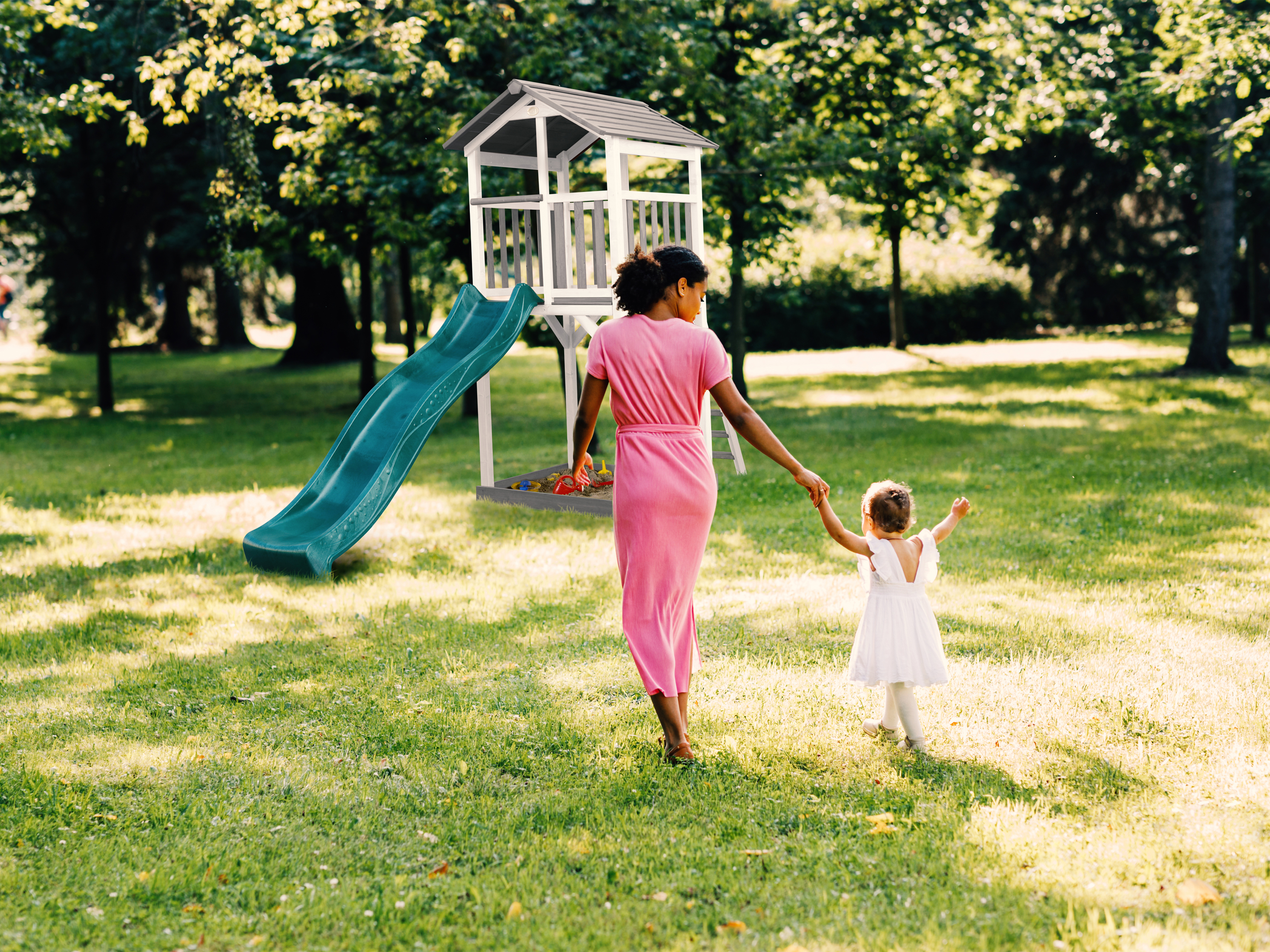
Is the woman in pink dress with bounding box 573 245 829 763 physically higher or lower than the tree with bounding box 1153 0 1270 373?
lower

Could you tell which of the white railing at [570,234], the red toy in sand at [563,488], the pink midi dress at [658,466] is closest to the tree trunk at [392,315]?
the white railing at [570,234]

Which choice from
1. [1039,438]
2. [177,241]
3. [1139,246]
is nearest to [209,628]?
[1039,438]

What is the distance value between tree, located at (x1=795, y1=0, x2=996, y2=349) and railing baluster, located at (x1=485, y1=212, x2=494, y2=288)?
7918 mm

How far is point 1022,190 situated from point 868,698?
27.3 m

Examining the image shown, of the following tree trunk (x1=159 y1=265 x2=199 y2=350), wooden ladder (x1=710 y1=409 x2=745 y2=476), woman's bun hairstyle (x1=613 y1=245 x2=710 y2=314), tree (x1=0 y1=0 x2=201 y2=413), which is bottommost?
wooden ladder (x1=710 y1=409 x2=745 y2=476)

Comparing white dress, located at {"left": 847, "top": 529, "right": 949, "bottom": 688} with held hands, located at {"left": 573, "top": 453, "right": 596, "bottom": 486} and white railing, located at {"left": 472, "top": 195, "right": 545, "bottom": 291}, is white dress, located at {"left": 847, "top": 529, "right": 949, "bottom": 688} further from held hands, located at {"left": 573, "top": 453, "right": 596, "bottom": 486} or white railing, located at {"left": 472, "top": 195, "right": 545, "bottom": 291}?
white railing, located at {"left": 472, "top": 195, "right": 545, "bottom": 291}

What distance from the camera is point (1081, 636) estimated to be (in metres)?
6.25

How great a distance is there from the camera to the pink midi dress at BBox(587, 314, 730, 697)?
4.59m

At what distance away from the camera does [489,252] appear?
10.2 m

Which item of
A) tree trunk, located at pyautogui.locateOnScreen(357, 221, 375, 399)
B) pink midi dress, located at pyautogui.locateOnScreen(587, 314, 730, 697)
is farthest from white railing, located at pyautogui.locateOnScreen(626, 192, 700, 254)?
tree trunk, located at pyautogui.locateOnScreen(357, 221, 375, 399)

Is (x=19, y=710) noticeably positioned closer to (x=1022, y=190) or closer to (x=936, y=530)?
(x=936, y=530)

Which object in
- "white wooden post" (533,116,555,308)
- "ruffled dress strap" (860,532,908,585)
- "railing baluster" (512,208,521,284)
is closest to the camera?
"ruffled dress strap" (860,532,908,585)

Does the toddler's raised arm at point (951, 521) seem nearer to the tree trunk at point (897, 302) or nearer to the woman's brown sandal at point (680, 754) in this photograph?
the woman's brown sandal at point (680, 754)

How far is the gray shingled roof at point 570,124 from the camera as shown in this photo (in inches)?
373
